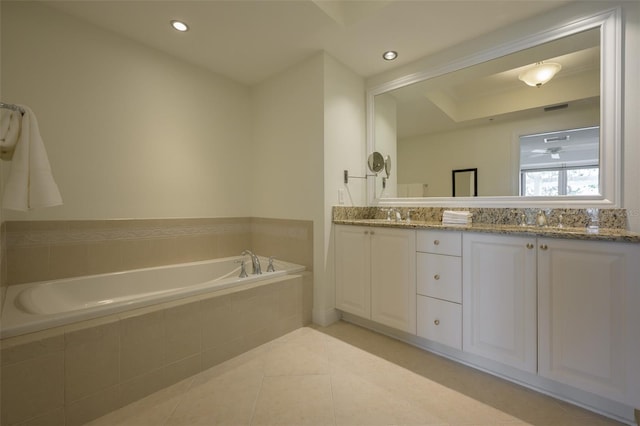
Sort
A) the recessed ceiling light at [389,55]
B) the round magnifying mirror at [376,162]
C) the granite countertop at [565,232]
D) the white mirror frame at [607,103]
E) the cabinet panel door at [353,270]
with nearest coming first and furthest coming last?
the granite countertop at [565,232] < the white mirror frame at [607,103] < the cabinet panel door at [353,270] < the recessed ceiling light at [389,55] < the round magnifying mirror at [376,162]

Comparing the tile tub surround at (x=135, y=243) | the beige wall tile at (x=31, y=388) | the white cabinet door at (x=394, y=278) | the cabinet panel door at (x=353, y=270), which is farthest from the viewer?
the cabinet panel door at (x=353, y=270)

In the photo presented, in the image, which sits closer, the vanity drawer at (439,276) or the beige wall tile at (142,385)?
the beige wall tile at (142,385)

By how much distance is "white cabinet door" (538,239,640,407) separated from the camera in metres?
1.19

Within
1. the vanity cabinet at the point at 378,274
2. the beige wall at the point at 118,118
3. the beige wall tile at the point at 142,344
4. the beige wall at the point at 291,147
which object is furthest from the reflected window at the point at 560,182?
the beige wall at the point at 118,118

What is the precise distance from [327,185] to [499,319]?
59.7 inches

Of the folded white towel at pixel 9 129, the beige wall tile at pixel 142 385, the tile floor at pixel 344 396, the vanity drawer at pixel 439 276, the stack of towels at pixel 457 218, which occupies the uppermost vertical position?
the folded white towel at pixel 9 129

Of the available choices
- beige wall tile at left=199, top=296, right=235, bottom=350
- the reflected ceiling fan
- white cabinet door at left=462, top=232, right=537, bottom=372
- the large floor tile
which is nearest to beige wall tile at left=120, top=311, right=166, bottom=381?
beige wall tile at left=199, top=296, right=235, bottom=350

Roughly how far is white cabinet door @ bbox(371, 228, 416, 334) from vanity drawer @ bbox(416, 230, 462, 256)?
60mm

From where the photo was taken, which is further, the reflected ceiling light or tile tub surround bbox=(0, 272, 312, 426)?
the reflected ceiling light

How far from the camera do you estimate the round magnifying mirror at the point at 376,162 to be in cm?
263

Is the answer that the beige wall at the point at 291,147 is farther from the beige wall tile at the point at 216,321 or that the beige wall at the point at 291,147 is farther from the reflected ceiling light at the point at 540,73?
the reflected ceiling light at the point at 540,73

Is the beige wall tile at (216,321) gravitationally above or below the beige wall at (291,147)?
below

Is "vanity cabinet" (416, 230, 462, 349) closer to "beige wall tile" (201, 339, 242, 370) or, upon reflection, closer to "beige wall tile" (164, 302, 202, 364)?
"beige wall tile" (201, 339, 242, 370)

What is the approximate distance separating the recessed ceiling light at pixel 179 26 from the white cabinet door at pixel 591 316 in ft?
9.07
